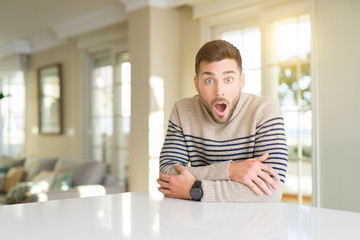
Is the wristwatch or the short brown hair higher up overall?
the short brown hair

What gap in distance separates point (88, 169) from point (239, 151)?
319 cm

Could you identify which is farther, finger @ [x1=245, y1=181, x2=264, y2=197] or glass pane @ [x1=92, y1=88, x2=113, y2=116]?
glass pane @ [x1=92, y1=88, x2=113, y2=116]

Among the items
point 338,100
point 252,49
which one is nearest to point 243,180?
point 338,100

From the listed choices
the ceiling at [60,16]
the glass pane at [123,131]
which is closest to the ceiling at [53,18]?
the ceiling at [60,16]

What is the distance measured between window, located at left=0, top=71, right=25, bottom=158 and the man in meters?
Answer: 6.15

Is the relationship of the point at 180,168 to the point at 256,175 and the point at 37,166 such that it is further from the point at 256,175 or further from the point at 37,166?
the point at 37,166

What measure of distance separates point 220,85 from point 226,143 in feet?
0.81

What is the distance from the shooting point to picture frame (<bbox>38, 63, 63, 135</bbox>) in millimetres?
6375

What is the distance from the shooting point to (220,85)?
60.5 inches

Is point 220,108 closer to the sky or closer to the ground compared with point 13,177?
closer to the sky

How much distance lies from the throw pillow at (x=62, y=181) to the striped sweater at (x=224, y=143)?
112 inches

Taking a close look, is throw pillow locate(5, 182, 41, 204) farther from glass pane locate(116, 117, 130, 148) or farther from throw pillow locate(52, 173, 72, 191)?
glass pane locate(116, 117, 130, 148)

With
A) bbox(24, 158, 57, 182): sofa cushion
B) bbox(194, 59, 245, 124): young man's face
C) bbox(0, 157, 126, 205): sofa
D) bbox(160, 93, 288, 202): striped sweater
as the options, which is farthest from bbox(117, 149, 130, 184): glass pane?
bbox(194, 59, 245, 124): young man's face

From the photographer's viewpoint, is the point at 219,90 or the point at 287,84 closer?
the point at 219,90
